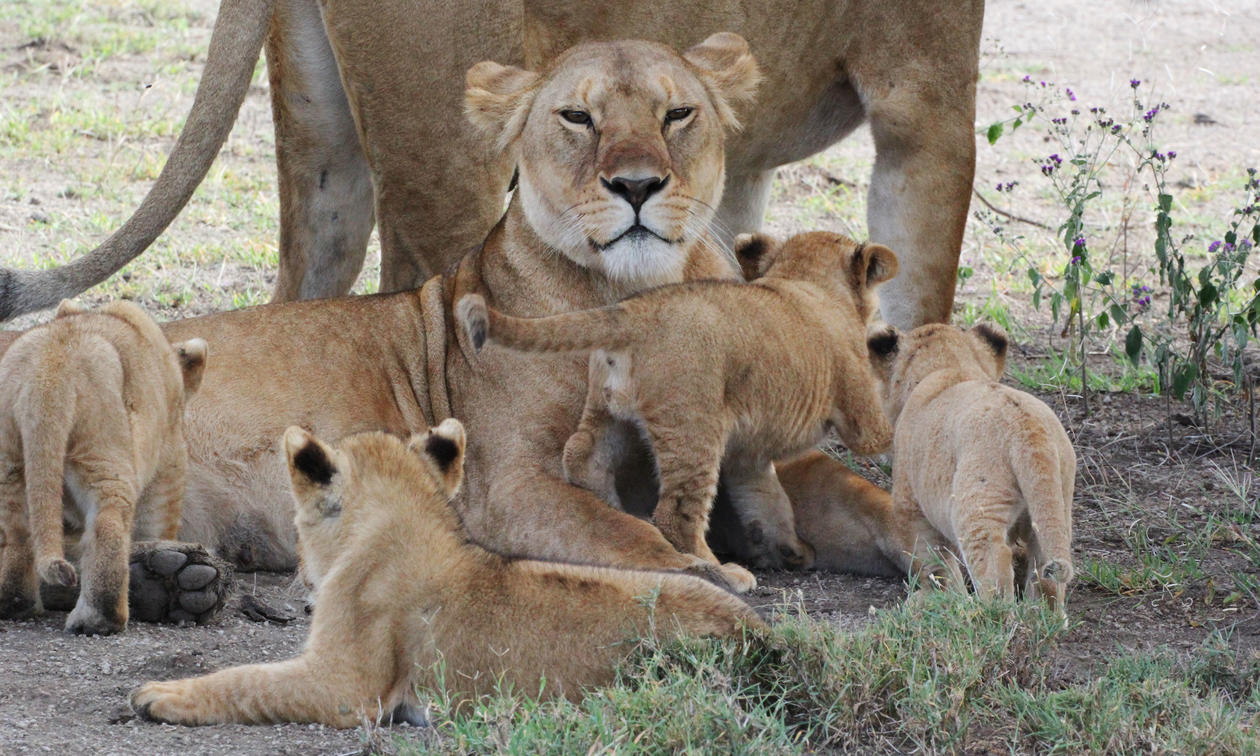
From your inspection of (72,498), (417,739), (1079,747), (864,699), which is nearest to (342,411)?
(72,498)

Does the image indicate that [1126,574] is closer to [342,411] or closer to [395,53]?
[342,411]

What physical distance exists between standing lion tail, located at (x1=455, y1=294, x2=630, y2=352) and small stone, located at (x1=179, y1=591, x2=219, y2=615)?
727 mm

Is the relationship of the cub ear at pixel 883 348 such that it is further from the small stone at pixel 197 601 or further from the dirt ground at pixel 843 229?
the small stone at pixel 197 601

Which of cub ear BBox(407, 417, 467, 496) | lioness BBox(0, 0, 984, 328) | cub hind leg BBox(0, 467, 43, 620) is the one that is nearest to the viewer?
cub ear BBox(407, 417, 467, 496)

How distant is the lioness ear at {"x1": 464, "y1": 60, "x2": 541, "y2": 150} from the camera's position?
4184 millimetres

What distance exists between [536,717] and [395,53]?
2361 millimetres

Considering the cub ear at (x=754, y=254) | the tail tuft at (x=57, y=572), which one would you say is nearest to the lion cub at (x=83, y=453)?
the tail tuft at (x=57, y=572)

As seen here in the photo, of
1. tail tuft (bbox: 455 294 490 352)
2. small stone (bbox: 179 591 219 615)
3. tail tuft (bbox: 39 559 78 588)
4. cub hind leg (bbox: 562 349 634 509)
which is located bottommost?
small stone (bbox: 179 591 219 615)

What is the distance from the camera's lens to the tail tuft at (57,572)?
3104mm

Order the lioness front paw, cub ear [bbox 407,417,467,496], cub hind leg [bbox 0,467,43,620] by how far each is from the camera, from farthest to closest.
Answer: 1. cub hind leg [bbox 0,467,43,620]
2. cub ear [bbox 407,417,467,496]
3. the lioness front paw

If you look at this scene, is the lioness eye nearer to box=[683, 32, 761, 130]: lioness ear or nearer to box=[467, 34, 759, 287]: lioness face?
box=[467, 34, 759, 287]: lioness face

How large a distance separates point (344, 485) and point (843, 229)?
4.62m

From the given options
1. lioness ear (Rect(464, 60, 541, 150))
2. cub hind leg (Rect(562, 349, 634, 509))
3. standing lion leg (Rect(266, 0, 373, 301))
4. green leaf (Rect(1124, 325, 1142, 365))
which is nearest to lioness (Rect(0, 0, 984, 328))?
standing lion leg (Rect(266, 0, 373, 301))

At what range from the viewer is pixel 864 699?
2641 mm
